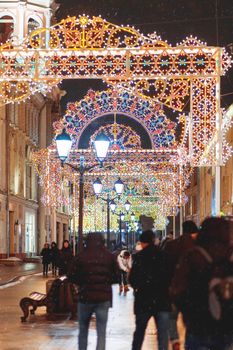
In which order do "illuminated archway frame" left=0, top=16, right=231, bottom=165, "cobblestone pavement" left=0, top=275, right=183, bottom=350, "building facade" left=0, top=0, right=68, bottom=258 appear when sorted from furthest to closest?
"building facade" left=0, top=0, right=68, bottom=258, "illuminated archway frame" left=0, top=16, right=231, bottom=165, "cobblestone pavement" left=0, top=275, right=183, bottom=350

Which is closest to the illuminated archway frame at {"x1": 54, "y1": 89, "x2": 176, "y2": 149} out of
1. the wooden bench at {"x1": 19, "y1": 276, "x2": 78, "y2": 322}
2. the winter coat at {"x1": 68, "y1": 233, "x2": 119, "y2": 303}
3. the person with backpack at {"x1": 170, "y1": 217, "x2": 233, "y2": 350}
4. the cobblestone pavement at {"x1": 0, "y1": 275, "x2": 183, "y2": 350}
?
the cobblestone pavement at {"x1": 0, "y1": 275, "x2": 183, "y2": 350}

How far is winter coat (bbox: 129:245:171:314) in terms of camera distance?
9.53 meters

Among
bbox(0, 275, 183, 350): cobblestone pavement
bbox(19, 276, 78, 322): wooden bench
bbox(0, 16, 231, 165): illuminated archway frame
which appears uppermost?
bbox(0, 16, 231, 165): illuminated archway frame

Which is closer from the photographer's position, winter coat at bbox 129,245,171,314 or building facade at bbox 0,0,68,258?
winter coat at bbox 129,245,171,314

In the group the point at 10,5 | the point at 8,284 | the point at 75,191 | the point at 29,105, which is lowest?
the point at 8,284

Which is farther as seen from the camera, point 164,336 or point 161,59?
point 161,59

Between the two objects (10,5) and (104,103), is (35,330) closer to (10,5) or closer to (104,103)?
(10,5)

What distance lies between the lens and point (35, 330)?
581 inches

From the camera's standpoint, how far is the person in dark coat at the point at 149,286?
9.54 m

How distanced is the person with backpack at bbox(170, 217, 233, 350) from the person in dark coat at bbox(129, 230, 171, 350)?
9.45ft

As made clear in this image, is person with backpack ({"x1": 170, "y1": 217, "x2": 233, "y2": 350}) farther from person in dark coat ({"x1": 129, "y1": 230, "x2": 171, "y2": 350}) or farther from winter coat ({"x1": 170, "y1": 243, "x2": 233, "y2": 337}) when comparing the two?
person in dark coat ({"x1": 129, "y1": 230, "x2": 171, "y2": 350})

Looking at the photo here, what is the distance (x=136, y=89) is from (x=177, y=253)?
8383 millimetres

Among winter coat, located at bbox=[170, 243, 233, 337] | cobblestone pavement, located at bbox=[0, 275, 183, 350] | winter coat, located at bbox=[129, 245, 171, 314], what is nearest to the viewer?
winter coat, located at bbox=[170, 243, 233, 337]

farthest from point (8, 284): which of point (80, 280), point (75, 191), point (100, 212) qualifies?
point (100, 212)
